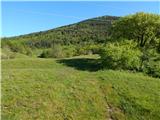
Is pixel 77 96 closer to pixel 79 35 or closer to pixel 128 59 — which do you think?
pixel 128 59

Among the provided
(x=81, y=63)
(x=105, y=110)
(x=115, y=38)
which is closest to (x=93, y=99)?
(x=105, y=110)

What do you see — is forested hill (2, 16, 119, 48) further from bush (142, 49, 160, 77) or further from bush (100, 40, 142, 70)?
bush (100, 40, 142, 70)

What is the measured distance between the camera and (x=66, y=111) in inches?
887

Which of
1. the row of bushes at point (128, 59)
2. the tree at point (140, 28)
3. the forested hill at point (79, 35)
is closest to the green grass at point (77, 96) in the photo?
the row of bushes at point (128, 59)

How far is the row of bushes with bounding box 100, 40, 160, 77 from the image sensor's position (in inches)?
1494

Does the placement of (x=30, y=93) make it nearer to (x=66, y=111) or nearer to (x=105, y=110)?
(x=66, y=111)

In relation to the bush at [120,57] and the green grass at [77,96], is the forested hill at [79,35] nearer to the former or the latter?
the bush at [120,57]

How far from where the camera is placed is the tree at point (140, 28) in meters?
48.1

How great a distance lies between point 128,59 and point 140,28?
1140cm

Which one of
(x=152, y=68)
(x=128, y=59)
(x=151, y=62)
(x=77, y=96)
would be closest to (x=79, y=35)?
(x=151, y=62)

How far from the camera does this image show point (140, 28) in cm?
4841

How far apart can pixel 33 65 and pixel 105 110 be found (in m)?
23.4

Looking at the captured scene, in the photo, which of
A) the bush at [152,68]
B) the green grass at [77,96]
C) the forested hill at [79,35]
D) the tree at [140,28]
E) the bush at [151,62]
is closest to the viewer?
the green grass at [77,96]

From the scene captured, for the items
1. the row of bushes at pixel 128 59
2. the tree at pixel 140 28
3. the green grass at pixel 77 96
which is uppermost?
the tree at pixel 140 28
